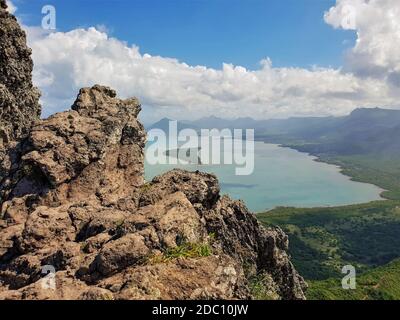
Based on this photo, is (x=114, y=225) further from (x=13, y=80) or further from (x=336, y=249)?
(x=336, y=249)

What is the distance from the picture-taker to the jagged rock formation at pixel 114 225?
10.1m

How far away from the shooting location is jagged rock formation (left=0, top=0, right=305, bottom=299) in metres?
10.1

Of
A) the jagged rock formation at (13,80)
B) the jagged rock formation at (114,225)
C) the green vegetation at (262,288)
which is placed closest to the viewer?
the jagged rock formation at (114,225)

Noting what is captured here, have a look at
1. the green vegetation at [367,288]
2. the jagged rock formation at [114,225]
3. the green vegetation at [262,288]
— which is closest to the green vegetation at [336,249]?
the green vegetation at [367,288]

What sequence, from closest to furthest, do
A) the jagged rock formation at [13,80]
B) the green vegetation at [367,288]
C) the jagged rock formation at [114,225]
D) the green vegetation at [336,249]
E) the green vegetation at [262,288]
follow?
the jagged rock formation at [114,225], the green vegetation at [262,288], the jagged rock formation at [13,80], the green vegetation at [367,288], the green vegetation at [336,249]

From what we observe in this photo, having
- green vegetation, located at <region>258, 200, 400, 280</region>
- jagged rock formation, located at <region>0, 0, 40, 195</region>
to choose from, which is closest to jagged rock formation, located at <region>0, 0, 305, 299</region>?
jagged rock formation, located at <region>0, 0, 40, 195</region>

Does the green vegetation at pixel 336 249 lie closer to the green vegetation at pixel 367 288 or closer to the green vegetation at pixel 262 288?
the green vegetation at pixel 367 288

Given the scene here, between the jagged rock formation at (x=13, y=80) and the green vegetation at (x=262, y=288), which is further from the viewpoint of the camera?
the jagged rock formation at (x=13, y=80)

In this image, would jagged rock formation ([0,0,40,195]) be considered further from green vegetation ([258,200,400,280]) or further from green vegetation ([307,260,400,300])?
green vegetation ([258,200,400,280])

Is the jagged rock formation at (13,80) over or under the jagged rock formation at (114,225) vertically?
over

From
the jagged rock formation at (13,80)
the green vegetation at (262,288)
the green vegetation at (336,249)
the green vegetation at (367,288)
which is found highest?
the jagged rock formation at (13,80)

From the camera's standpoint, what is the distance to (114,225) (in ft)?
44.1

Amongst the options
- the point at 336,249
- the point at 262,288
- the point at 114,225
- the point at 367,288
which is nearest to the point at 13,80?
the point at 114,225
